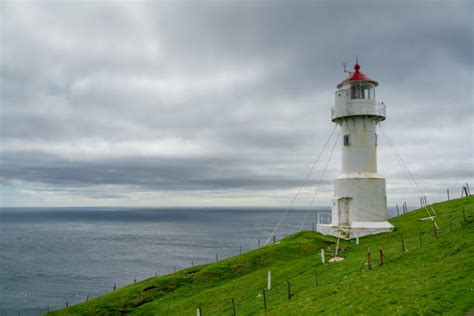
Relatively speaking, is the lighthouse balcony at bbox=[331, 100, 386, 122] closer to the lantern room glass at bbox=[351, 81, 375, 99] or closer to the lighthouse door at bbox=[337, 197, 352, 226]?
the lantern room glass at bbox=[351, 81, 375, 99]

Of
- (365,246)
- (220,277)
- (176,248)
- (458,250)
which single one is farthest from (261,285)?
(176,248)

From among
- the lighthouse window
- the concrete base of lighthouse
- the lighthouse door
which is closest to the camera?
the concrete base of lighthouse

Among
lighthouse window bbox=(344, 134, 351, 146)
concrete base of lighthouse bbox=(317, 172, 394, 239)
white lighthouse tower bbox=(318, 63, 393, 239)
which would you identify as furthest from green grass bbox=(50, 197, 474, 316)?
lighthouse window bbox=(344, 134, 351, 146)

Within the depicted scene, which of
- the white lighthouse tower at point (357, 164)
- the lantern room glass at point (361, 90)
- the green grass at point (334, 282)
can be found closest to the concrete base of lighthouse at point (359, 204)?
the white lighthouse tower at point (357, 164)

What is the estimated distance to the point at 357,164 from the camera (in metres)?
44.6

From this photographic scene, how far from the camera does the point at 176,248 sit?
423ft

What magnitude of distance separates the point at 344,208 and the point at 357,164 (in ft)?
17.3

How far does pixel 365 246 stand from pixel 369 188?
8659mm

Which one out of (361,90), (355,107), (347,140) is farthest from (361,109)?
(347,140)

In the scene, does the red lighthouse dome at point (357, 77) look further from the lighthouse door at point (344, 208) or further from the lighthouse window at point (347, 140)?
the lighthouse door at point (344, 208)

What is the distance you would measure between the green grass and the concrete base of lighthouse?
1.82 m

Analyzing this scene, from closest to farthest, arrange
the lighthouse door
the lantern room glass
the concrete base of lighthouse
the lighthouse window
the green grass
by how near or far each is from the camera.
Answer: the green grass, the concrete base of lighthouse, the lighthouse door, the lantern room glass, the lighthouse window

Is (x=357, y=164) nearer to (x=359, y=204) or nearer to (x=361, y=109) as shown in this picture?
(x=359, y=204)

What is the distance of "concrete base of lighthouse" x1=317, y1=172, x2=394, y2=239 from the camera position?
43.2 m
